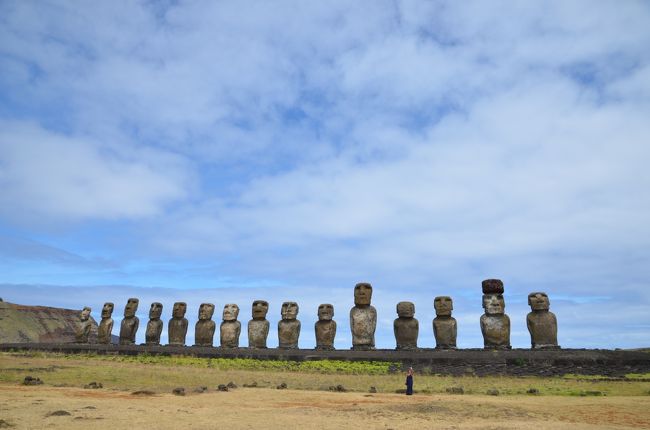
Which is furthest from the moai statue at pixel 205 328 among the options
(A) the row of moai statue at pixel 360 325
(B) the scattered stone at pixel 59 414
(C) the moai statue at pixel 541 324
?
(B) the scattered stone at pixel 59 414

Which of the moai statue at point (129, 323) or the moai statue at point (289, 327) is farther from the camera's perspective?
the moai statue at point (129, 323)

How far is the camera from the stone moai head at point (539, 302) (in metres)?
20.1

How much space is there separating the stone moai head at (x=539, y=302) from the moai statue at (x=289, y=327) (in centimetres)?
909

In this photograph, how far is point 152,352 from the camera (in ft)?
81.7

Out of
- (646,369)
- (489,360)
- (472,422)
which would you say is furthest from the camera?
(489,360)

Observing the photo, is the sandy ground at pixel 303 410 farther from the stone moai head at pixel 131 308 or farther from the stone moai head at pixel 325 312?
the stone moai head at pixel 131 308

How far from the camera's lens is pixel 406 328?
69.8 feet

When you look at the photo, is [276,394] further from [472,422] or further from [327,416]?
Answer: [472,422]

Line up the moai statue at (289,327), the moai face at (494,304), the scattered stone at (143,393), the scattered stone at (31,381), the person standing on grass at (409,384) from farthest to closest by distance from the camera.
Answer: the moai statue at (289,327), the moai face at (494,304), the scattered stone at (31,381), the person standing on grass at (409,384), the scattered stone at (143,393)

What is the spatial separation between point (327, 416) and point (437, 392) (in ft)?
16.2

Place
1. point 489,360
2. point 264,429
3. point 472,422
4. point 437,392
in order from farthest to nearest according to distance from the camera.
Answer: point 489,360
point 437,392
point 472,422
point 264,429

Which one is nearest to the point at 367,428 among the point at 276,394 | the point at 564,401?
the point at 276,394

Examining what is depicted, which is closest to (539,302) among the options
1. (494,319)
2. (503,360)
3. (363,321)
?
(494,319)

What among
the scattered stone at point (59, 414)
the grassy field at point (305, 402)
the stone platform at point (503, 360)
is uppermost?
the stone platform at point (503, 360)
